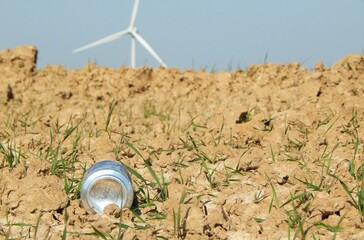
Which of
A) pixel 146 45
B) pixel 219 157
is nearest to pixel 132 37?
pixel 146 45

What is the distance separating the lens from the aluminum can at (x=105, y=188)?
11.9ft

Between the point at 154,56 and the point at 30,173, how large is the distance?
1086cm

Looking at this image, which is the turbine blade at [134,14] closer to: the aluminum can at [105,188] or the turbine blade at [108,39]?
the turbine blade at [108,39]

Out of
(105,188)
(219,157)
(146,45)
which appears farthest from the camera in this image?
(146,45)

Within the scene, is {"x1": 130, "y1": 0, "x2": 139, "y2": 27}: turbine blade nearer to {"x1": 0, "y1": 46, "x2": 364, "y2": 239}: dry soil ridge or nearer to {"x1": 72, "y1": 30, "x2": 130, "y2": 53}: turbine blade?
{"x1": 72, "y1": 30, "x2": 130, "y2": 53}: turbine blade

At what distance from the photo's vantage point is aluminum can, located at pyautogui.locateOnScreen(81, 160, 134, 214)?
362cm

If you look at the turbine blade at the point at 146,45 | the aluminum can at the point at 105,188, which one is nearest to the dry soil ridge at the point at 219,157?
the aluminum can at the point at 105,188

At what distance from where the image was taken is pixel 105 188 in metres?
3.67

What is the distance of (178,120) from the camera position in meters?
6.30

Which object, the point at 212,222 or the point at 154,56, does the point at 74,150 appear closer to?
the point at 212,222

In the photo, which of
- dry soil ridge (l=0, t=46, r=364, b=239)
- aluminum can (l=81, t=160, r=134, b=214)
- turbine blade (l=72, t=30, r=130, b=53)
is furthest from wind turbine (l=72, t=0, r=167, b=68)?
aluminum can (l=81, t=160, r=134, b=214)

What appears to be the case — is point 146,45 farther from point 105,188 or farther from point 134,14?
point 105,188

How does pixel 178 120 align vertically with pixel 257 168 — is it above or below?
above

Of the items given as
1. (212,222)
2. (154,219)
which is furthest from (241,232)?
(154,219)
